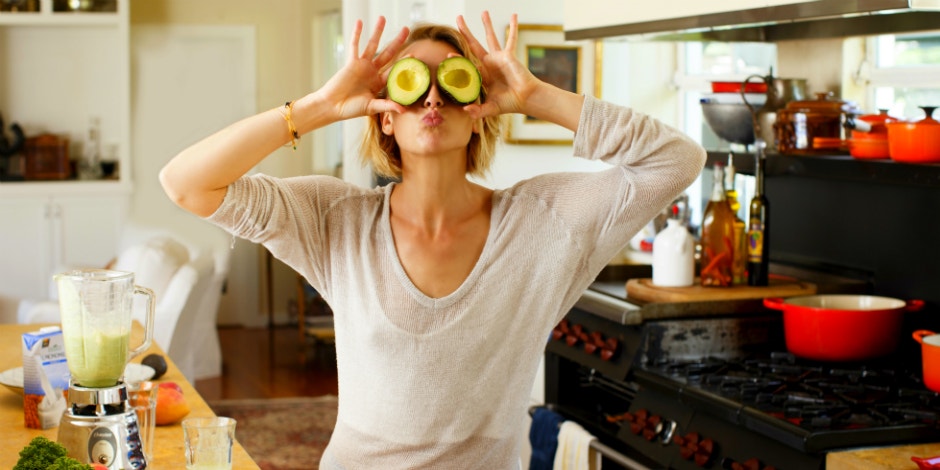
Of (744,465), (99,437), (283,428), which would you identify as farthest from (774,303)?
(283,428)

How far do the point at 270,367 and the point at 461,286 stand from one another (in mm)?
5429

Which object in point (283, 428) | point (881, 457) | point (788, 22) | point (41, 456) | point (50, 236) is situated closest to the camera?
point (41, 456)

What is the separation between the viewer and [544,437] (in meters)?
3.38

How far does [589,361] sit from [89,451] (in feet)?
5.74

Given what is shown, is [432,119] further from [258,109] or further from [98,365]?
[258,109]

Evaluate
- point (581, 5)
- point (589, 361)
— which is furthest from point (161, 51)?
point (589, 361)

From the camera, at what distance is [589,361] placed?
3229 mm

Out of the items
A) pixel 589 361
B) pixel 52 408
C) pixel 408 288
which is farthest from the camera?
pixel 589 361

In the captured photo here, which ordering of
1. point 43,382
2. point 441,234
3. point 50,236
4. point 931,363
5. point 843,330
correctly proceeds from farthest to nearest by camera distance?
1. point 50,236
2. point 843,330
3. point 931,363
4. point 43,382
5. point 441,234

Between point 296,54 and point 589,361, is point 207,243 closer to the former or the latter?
point 296,54

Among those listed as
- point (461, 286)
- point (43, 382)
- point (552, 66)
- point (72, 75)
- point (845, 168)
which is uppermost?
point (72, 75)

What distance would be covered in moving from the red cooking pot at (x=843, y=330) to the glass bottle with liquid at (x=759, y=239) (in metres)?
0.27

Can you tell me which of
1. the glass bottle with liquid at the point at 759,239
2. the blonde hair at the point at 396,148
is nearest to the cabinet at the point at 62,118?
the glass bottle with liquid at the point at 759,239

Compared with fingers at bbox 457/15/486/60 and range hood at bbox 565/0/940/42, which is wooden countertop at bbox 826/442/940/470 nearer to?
range hood at bbox 565/0/940/42
